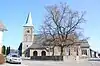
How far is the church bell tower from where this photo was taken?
325 feet

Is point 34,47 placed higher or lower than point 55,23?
lower

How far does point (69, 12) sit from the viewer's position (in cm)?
5606

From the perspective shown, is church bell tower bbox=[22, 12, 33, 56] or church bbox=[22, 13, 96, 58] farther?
church bell tower bbox=[22, 12, 33, 56]

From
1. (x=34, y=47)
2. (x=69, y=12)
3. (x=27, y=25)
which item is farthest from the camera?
(x=27, y=25)

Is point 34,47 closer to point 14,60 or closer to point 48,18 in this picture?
point 48,18

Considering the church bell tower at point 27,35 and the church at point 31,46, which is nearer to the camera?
the church at point 31,46

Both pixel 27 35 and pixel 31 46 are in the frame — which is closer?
pixel 31 46

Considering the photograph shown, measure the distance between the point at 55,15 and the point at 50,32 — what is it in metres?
4.83

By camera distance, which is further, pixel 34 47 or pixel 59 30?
pixel 34 47

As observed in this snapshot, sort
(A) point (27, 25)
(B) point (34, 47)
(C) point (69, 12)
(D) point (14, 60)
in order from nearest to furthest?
(D) point (14, 60), (C) point (69, 12), (B) point (34, 47), (A) point (27, 25)

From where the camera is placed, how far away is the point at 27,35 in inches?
3984

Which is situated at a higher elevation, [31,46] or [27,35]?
[27,35]

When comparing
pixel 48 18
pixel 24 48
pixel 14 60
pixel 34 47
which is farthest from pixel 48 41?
pixel 24 48

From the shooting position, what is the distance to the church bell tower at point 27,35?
325 ft
